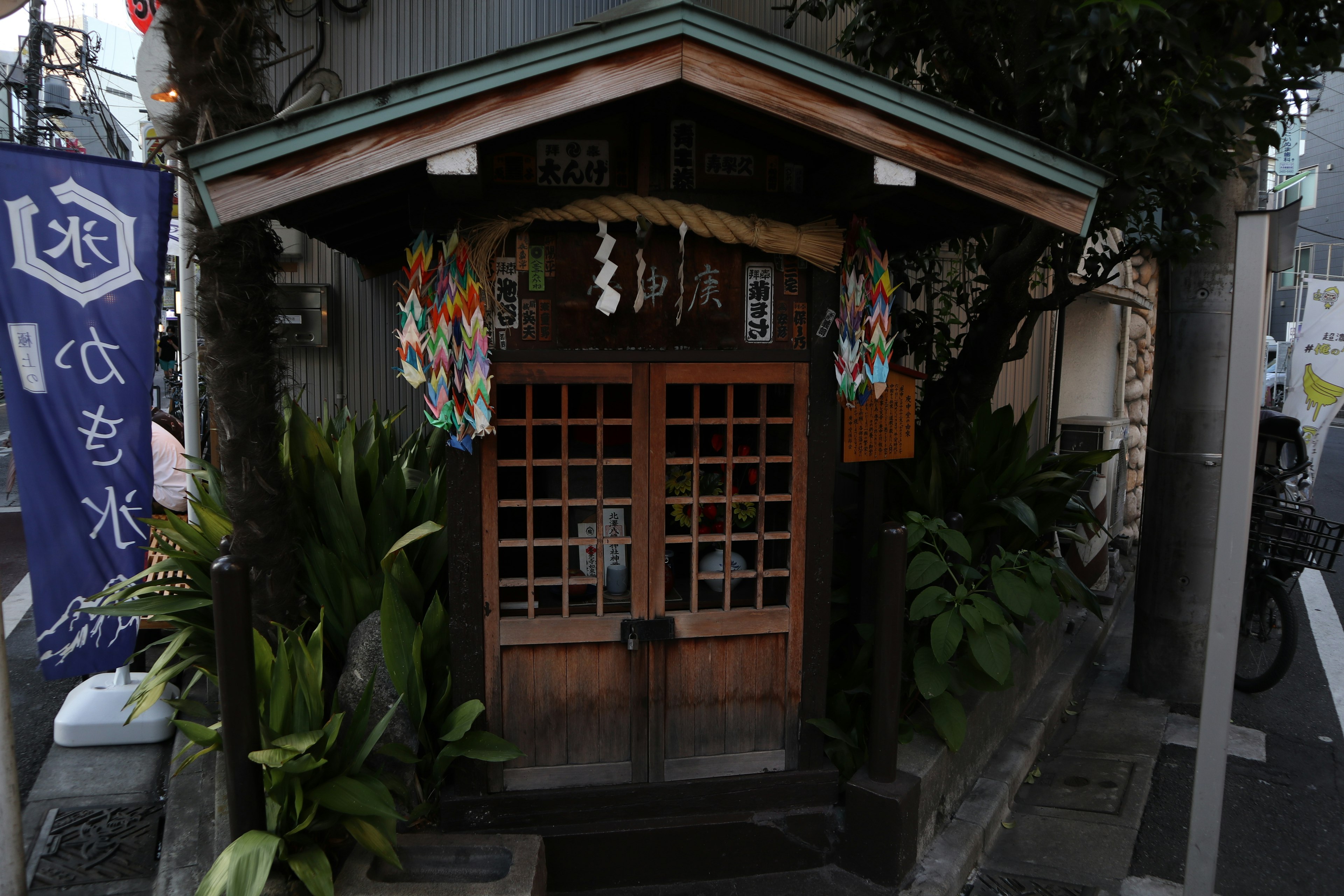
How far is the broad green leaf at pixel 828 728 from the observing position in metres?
4.22

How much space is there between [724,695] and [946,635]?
1.11 m

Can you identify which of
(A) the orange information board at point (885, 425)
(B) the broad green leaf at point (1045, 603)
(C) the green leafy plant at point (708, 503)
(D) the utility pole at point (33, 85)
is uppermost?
(D) the utility pole at point (33, 85)

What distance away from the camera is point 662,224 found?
12.1 feet

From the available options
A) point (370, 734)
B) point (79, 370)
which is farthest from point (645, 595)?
point (79, 370)

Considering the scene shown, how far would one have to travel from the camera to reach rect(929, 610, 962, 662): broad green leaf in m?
4.11

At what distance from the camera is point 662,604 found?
402 centimetres

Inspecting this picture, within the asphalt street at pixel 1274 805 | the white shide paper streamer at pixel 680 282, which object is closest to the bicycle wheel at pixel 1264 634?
the asphalt street at pixel 1274 805

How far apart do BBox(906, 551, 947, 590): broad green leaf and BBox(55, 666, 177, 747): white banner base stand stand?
448 centimetres

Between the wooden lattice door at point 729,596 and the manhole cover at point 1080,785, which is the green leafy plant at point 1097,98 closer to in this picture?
the wooden lattice door at point 729,596

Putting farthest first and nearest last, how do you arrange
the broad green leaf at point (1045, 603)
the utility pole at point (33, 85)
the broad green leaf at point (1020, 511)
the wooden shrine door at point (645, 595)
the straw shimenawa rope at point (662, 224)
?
the utility pole at point (33, 85), the broad green leaf at point (1020, 511), the broad green leaf at point (1045, 603), the wooden shrine door at point (645, 595), the straw shimenawa rope at point (662, 224)

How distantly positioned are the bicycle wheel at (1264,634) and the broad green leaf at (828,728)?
421 centimetres

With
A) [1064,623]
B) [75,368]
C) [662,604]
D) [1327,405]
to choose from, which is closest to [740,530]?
[662,604]

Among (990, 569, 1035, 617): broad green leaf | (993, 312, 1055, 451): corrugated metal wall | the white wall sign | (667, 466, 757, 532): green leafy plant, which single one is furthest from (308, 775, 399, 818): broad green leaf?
the white wall sign

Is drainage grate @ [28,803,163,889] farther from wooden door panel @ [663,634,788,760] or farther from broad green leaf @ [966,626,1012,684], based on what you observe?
broad green leaf @ [966,626,1012,684]
